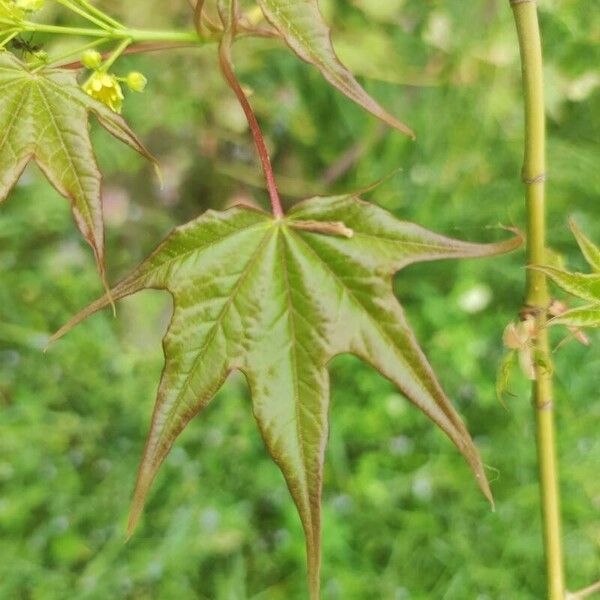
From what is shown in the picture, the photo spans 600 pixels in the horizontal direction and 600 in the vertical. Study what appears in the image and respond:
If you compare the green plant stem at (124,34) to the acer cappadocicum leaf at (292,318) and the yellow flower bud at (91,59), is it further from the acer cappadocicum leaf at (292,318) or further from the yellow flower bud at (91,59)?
the acer cappadocicum leaf at (292,318)

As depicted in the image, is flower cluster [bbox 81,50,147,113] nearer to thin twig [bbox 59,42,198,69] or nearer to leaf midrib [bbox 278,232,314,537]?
thin twig [bbox 59,42,198,69]

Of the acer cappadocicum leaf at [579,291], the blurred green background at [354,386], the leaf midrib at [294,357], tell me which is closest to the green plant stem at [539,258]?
the acer cappadocicum leaf at [579,291]

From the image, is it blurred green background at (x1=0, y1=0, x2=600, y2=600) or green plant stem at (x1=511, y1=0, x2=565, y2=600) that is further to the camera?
blurred green background at (x1=0, y1=0, x2=600, y2=600)

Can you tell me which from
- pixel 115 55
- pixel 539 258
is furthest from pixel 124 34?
pixel 539 258

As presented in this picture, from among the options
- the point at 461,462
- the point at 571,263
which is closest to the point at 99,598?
the point at 461,462

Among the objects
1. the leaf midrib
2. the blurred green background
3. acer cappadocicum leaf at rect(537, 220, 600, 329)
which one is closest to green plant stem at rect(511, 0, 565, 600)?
acer cappadocicum leaf at rect(537, 220, 600, 329)

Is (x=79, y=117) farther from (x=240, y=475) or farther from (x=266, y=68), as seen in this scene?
(x=266, y=68)
